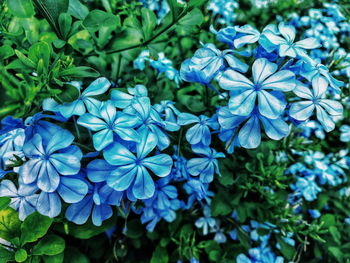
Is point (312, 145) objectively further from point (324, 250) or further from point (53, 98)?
point (53, 98)

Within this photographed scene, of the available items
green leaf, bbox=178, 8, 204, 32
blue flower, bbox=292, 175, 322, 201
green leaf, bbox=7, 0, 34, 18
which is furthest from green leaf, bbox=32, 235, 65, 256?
blue flower, bbox=292, 175, 322, 201

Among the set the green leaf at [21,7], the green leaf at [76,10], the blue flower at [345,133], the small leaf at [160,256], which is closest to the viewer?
the green leaf at [21,7]

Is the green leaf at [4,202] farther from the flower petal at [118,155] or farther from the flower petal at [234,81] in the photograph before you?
the flower petal at [234,81]

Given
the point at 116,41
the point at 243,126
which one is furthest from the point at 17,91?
the point at 116,41

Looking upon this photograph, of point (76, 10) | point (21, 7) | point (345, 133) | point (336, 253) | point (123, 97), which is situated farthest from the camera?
point (345, 133)

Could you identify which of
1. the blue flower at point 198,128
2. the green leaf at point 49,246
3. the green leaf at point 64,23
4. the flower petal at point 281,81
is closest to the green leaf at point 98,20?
the green leaf at point 64,23

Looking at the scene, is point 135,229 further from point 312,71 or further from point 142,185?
point 312,71

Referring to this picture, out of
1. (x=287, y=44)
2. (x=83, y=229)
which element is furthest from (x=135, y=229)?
(x=287, y=44)
